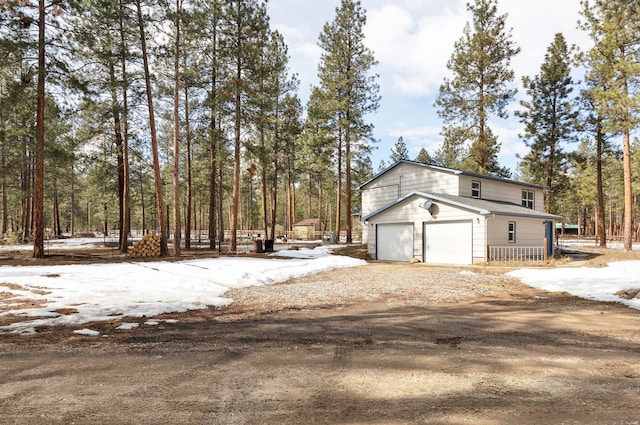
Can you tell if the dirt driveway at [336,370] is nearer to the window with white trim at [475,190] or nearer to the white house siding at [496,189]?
the white house siding at [496,189]

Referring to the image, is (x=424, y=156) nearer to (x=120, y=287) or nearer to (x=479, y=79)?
(x=479, y=79)

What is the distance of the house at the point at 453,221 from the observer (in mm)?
18750

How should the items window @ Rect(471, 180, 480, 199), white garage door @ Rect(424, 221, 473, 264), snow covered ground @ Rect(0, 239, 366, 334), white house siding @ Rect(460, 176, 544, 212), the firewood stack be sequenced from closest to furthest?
snow covered ground @ Rect(0, 239, 366, 334) → white garage door @ Rect(424, 221, 473, 264) → the firewood stack → white house siding @ Rect(460, 176, 544, 212) → window @ Rect(471, 180, 480, 199)

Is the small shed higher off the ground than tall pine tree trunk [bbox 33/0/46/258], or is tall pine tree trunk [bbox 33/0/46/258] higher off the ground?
tall pine tree trunk [bbox 33/0/46/258]

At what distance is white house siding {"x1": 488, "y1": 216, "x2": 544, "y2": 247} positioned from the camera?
19156 mm

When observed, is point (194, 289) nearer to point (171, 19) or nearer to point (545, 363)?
point (545, 363)

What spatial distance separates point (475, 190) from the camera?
2359cm

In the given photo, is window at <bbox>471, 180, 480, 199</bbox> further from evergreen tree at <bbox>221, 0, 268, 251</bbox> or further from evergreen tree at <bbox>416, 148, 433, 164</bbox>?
evergreen tree at <bbox>416, 148, 433, 164</bbox>

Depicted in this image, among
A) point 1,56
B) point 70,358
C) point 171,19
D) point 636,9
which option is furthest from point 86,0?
point 636,9

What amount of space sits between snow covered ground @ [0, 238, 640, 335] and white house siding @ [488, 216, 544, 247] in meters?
5.52

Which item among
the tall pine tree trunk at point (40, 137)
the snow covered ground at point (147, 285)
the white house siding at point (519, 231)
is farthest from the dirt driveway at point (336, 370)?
the tall pine tree trunk at point (40, 137)

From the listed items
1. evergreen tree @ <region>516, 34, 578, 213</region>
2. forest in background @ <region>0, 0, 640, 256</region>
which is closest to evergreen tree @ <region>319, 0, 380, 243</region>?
forest in background @ <region>0, 0, 640, 256</region>

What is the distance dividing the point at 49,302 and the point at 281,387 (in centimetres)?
712

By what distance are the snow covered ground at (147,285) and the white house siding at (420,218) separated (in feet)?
14.8
